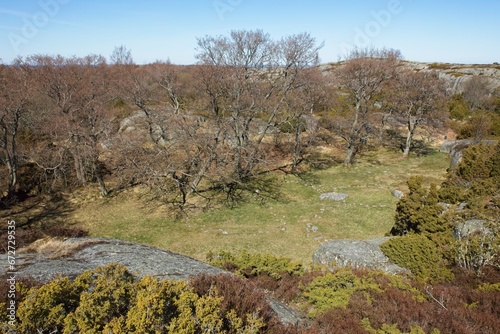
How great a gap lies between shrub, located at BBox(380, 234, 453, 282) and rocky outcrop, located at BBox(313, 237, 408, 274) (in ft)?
0.94

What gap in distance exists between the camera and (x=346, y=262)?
36.1ft

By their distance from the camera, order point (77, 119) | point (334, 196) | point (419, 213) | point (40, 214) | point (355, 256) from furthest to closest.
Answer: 1. point (77, 119)
2. point (334, 196)
3. point (40, 214)
4. point (419, 213)
5. point (355, 256)

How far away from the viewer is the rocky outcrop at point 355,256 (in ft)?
34.8

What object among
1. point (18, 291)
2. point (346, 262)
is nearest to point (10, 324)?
point (18, 291)

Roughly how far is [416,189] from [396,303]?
8179mm

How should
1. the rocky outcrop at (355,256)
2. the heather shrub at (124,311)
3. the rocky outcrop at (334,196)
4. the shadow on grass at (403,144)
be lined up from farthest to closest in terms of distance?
the shadow on grass at (403,144) → the rocky outcrop at (334,196) → the rocky outcrop at (355,256) → the heather shrub at (124,311)

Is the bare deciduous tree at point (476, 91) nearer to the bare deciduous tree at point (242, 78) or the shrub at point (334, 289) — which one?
the bare deciduous tree at point (242, 78)

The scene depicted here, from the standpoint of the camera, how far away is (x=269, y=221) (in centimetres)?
1767

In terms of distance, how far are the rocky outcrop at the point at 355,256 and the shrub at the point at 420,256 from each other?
0.29 meters

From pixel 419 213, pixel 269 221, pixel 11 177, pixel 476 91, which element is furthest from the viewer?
pixel 476 91

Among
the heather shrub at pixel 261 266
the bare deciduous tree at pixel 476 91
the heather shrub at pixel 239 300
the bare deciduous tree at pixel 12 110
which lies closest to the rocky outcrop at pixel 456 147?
the heather shrub at pixel 261 266

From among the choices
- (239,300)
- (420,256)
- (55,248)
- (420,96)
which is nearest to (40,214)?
(55,248)

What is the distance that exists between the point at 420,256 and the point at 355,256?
6.75 feet

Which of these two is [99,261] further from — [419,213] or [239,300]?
[419,213]
